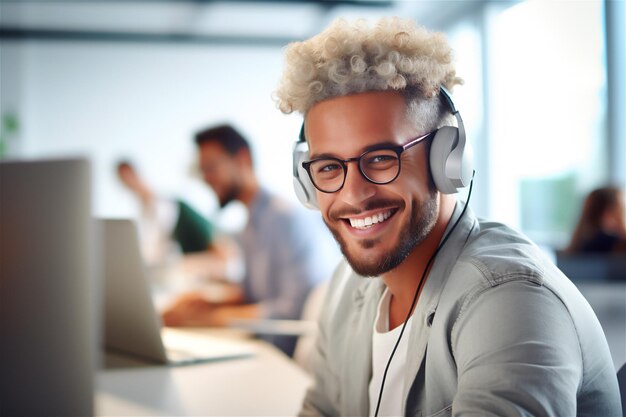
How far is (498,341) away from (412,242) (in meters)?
0.32

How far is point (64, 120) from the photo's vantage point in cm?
845

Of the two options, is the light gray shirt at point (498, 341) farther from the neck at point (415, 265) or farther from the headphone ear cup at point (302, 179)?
the headphone ear cup at point (302, 179)

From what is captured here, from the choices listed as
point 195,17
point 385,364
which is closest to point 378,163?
point 385,364

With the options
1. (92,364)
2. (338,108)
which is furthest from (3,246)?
(338,108)

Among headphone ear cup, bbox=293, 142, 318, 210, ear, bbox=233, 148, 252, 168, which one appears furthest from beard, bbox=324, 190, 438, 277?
ear, bbox=233, 148, 252, 168

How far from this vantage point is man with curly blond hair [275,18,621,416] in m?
0.90

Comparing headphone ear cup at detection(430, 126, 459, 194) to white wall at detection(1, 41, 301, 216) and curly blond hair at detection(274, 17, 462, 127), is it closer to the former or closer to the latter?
curly blond hair at detection(274, 17, 462, 127)

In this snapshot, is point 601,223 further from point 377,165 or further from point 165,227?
point 165,227

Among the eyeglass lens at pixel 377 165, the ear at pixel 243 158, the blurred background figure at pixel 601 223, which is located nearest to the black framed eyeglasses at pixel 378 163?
the eyeglass lens at pixel 377 165

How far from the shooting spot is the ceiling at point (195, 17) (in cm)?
703

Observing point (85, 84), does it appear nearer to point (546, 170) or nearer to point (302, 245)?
point (546, 170)

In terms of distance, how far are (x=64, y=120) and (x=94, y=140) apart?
0.45 metres

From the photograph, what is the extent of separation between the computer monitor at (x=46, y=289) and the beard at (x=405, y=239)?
19.8 inches

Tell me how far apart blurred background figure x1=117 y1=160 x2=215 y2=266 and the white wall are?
1.84 meters
